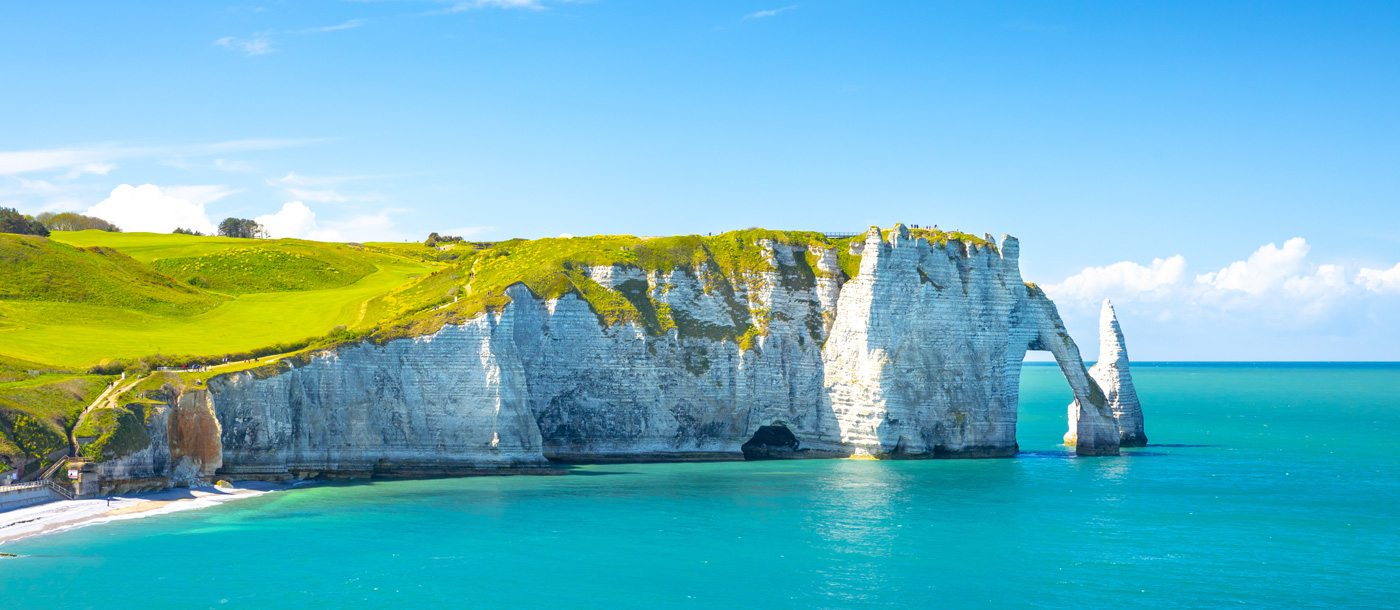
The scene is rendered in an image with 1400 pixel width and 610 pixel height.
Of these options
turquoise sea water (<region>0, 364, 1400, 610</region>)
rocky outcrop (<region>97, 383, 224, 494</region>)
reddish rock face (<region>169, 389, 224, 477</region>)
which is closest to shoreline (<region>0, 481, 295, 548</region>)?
rocky outcrop (<region>97, 383, 224, 494</region>)

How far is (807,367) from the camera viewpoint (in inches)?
2822

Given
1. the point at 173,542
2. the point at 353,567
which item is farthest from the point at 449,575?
the point at 173,542

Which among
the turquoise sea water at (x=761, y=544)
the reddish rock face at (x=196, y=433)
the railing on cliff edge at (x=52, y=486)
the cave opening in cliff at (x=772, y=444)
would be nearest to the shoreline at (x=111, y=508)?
the railing on cliff edge at (x=52, y=486)

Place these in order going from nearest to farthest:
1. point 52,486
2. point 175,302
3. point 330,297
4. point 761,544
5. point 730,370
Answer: point 761,544 → point 52,486 → point 730,370 → point 175,302 → point 330,297

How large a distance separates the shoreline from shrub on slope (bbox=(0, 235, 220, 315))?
80.4ft

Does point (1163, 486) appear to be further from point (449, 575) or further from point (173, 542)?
point (173, 542)

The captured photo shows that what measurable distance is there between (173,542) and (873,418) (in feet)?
143

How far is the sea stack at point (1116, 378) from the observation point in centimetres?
7709

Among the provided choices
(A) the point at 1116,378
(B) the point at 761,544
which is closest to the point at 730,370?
(B) the point at 761,544

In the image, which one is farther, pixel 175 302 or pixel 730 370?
pixel 175 302

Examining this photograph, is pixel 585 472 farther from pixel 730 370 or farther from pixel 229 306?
pixel 229 306

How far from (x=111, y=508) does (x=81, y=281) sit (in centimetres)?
3318

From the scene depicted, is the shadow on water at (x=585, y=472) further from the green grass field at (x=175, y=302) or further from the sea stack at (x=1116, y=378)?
the sea stack at (x=1116, y=378)

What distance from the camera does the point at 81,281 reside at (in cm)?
7425
